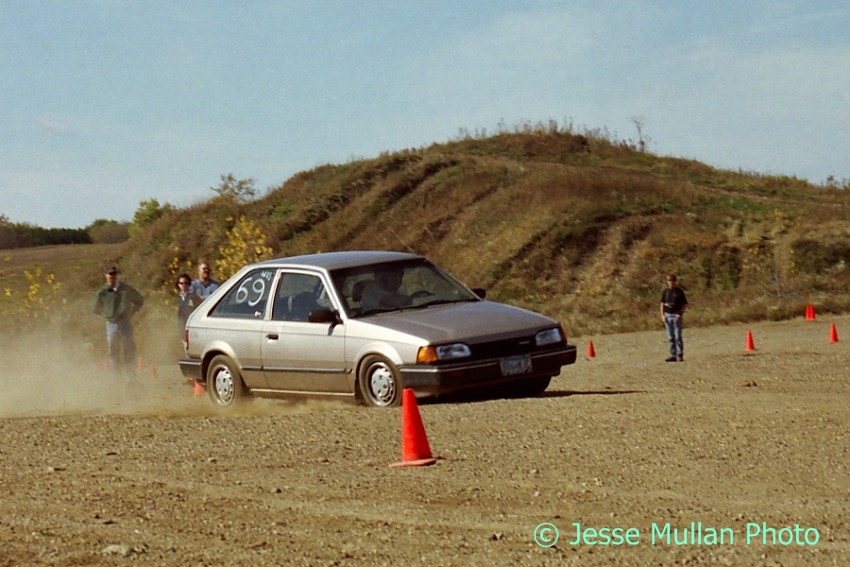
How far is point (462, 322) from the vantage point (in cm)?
1291

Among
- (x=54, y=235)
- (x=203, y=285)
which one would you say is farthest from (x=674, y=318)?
(x=54, y=235)

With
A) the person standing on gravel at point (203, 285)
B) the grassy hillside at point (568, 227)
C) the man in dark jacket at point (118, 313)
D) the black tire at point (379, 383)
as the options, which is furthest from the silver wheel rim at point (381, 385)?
the grassy hillside at point (568, 227)

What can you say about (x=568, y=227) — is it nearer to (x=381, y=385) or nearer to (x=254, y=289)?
(x=254, y=289)

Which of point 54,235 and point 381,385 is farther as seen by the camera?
point 54,235

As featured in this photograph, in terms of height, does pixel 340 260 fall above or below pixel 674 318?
above

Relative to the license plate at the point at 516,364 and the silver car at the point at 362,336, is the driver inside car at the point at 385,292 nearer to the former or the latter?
the silver car at the point at 362,336

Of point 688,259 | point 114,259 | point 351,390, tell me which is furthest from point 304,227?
point 351,390

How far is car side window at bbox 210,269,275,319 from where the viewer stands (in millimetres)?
14273

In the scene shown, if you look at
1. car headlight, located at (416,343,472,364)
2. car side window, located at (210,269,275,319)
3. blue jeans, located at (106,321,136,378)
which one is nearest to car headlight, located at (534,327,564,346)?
car headlight, located at (416,343,472,364)

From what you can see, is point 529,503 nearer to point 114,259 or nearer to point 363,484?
point 363,484

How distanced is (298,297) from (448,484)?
530cm

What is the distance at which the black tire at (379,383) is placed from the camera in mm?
12781

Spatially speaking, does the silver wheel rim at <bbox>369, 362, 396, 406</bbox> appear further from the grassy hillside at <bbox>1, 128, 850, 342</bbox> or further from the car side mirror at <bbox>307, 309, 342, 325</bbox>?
the grassy hillside at <bbox>1, 128, 850, 342</bbox>

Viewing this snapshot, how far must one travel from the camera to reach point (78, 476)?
31.2ft
